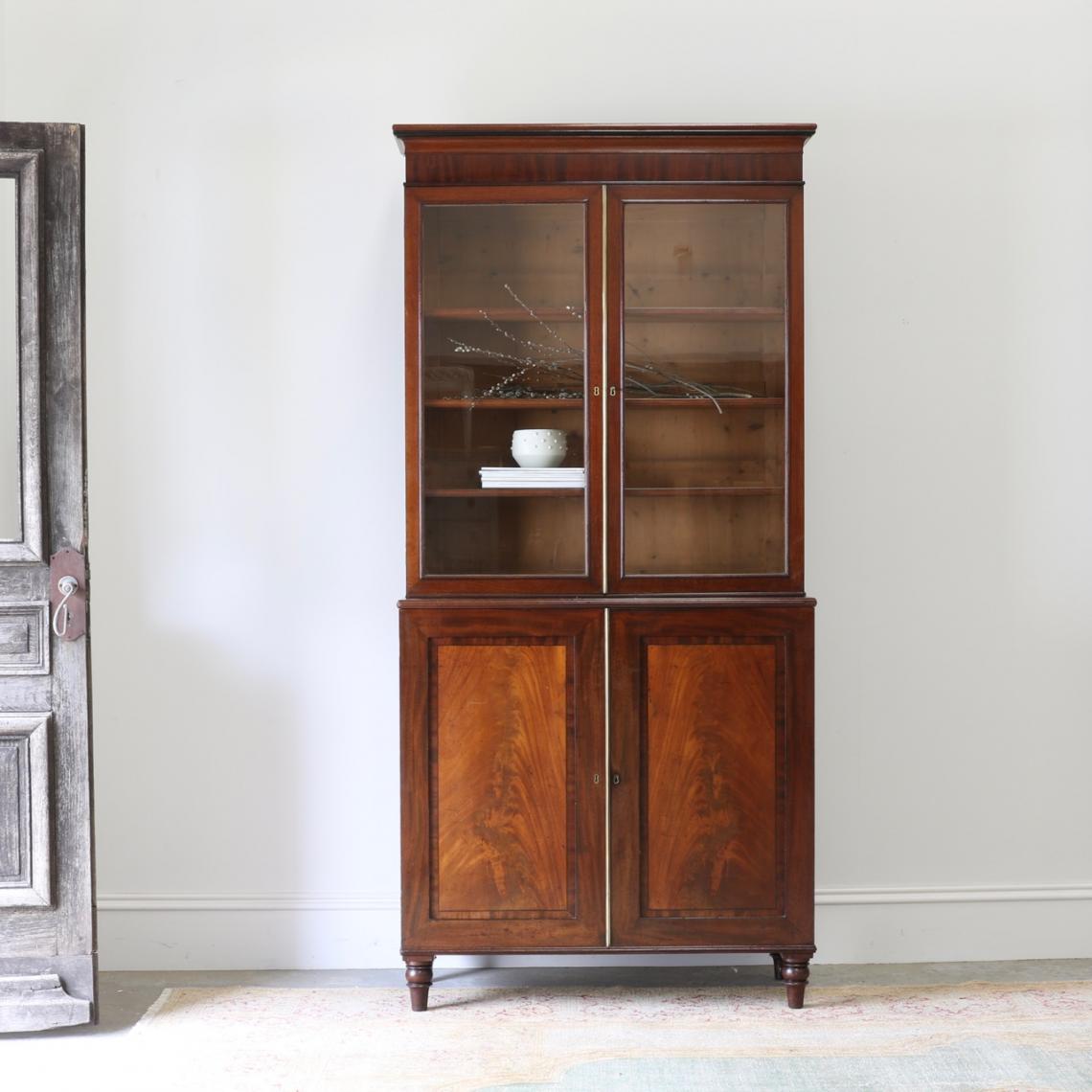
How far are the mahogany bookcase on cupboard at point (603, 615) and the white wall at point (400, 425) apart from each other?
380 mm

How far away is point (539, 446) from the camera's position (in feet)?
8.95

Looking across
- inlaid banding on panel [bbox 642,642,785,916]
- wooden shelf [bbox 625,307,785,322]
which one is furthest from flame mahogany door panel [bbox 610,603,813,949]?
wooden shelf [bbox 625,307,785,322]

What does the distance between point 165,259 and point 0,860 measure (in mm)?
1582

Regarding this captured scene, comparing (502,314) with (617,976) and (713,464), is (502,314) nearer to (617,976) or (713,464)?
(713,464)

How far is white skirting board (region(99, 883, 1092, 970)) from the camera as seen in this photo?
9.93 feet

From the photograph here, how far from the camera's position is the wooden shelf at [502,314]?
8.87ft

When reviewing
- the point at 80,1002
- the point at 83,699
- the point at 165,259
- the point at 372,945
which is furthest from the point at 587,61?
the point at 80,1002

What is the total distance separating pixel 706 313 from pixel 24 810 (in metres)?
2.02

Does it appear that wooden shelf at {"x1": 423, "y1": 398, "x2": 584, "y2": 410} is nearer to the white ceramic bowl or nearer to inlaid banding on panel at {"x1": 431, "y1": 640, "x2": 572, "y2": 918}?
the white ceramic bowl

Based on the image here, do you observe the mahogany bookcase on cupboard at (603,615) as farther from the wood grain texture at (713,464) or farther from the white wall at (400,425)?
the white wall at (400,425)

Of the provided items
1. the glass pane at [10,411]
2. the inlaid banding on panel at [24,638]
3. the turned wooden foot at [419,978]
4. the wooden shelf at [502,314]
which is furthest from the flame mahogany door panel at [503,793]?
the glass pane at [10,411]

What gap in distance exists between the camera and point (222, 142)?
3004 mm

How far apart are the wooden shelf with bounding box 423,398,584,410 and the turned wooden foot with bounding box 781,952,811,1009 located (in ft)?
4.68

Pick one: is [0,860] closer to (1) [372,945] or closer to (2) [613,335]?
(1) [372,945]
